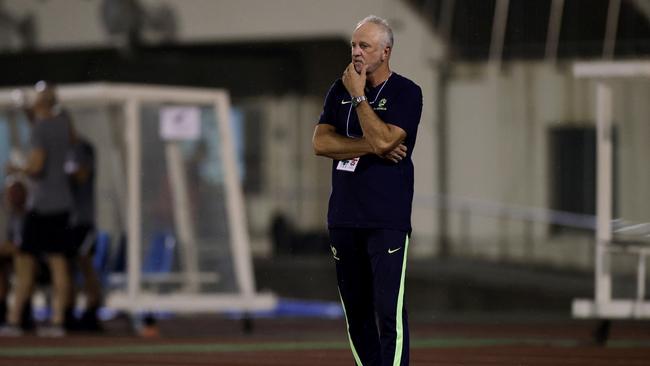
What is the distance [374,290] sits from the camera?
7.85 m

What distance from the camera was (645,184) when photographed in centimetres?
2562

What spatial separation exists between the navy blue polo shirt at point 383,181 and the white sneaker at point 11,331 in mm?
8301

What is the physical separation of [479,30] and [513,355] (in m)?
15.2

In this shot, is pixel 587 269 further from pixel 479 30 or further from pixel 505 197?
pixel 479 30

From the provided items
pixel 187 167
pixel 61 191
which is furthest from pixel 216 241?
pixel 61 191

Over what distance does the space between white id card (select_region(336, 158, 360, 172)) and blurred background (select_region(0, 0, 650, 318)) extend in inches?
529

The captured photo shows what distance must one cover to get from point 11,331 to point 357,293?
27.7 feet

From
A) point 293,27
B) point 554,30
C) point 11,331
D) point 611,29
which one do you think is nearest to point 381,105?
point 11,331

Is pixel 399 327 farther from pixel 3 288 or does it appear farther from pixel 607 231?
pixel 3 288

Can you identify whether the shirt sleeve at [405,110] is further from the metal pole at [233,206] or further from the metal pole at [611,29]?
the metal pole at [611,29]

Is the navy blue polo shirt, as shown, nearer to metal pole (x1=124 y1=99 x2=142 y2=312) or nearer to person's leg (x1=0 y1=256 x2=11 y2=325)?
metal pole (x1=124 y1=99 x2=142 y2=312)

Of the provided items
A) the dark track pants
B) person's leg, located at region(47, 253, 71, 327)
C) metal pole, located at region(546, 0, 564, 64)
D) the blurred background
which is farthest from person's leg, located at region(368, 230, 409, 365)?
metal pole, located at region(546, 0, 564, 64)

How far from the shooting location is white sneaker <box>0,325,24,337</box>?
51.3 ft

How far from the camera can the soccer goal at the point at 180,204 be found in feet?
51.6
